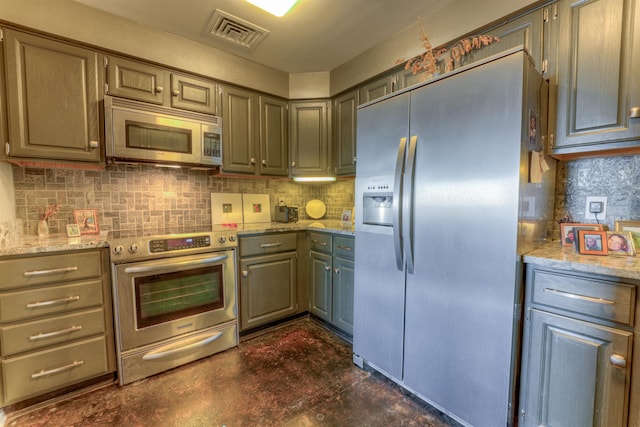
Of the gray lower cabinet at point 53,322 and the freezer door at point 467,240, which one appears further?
the gray lower cabinet at point 53,322

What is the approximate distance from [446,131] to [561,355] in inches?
44.0

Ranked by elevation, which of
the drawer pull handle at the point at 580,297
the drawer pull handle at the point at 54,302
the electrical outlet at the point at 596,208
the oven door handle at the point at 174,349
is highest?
the electrical outlet at the point at 596,208

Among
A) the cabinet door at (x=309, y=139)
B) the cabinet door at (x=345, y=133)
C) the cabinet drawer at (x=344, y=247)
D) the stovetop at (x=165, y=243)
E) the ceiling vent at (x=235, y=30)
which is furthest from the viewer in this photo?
the cabinet door at (x=309, y=139)

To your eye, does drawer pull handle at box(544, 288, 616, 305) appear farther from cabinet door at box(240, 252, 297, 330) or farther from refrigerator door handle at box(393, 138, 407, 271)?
cabinet door at box(240, 252, 297, 330)

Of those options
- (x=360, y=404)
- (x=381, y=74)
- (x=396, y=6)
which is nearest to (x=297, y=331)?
(x=360, y=404)

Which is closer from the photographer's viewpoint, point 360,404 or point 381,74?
point 360,404

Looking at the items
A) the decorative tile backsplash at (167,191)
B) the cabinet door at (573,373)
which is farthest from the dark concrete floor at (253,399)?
the decorative tile backsplash at (167,191)

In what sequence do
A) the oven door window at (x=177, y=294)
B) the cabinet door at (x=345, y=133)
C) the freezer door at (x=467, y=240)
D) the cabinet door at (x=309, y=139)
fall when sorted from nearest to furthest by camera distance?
the freezer door at (x=467, y=240), the oven door window at (x=177, y=294), the cabinet door at (x=345, y=133), the cabinet door at (x=309, y=139)

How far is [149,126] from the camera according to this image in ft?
6.56

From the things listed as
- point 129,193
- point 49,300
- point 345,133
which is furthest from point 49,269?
point 345,133

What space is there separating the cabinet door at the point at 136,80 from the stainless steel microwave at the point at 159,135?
9cm

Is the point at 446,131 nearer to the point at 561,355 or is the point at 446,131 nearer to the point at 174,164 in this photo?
the point at 561,355

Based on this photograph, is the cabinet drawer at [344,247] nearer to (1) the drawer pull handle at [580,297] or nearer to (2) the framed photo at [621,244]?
(1) the drawer pull handle at [580,297]

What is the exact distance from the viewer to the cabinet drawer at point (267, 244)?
2.29 metres
